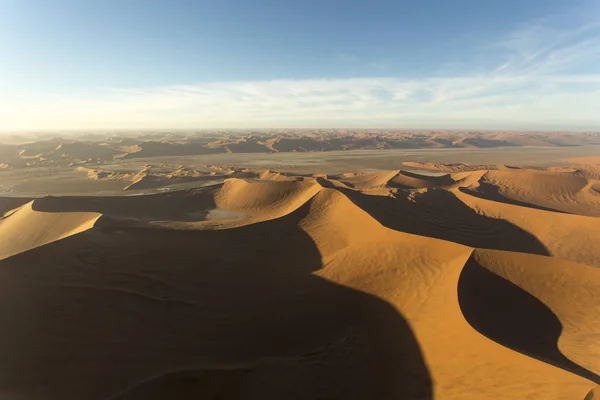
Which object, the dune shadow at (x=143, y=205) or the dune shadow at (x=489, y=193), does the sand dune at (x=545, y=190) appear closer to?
the dune shadow at (x=489, y=193)

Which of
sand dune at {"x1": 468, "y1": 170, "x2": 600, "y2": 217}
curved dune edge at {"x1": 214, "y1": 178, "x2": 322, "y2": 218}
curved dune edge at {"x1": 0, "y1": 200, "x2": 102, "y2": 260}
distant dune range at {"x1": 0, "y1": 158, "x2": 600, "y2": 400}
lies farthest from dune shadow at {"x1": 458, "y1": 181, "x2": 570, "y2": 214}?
curved dune edge at {"x1": 0, "y1": 200, "x2": 102, "y2": 260}

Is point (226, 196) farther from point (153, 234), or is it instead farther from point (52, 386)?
point (52, 386)

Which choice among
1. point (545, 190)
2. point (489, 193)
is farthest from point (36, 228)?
point (545, 190)

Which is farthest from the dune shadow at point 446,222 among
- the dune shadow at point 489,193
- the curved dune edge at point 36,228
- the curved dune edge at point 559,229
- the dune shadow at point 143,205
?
the curved dune edge at point 36,228

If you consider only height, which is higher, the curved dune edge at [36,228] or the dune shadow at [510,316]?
the dune shadow at [510,316]

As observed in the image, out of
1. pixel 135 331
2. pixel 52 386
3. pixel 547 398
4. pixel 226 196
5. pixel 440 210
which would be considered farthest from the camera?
pixel 226 196

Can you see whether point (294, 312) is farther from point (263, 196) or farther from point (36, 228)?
point (263, 196)

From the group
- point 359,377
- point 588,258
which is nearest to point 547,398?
point 359,377
